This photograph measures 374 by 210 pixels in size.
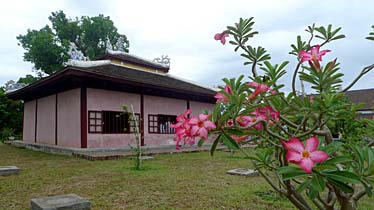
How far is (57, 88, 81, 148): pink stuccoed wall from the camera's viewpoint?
9.62m

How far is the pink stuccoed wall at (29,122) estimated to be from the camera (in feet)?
42.8

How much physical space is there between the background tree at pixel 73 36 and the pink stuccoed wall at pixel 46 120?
10.7m

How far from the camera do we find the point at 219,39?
1.65 metres

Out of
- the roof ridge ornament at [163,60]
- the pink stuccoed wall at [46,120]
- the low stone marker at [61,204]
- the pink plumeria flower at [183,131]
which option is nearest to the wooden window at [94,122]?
the pink stuccoed wall at [46,120]

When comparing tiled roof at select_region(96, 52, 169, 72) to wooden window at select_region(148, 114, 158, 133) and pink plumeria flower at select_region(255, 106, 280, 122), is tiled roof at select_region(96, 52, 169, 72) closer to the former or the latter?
wooden window at select_region(148, 114, 158, 133)

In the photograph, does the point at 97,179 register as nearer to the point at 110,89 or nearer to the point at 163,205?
the point at 163,205

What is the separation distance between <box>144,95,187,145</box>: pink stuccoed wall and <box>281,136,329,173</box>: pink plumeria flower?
1031cm

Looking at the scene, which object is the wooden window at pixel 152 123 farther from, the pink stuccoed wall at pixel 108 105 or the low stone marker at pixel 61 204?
the low stone marker at pixel 61 204

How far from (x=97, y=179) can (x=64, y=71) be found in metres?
5.15

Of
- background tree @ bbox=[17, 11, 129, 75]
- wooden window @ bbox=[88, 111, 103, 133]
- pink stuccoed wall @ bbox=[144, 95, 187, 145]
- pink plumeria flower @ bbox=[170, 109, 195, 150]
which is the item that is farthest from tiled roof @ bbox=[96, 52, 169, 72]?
pink plumeria flower @ bbox=[170, 109, 195, 150]

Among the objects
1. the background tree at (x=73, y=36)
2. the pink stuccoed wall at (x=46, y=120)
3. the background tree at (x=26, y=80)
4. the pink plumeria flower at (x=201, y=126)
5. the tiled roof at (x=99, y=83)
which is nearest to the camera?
the pink plumeria flower at (x=201, y=126)

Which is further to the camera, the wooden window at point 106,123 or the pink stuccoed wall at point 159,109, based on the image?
the pink stuccoed wall at point 159,109

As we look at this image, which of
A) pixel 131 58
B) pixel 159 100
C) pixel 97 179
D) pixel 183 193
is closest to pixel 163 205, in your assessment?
pixel 183 193

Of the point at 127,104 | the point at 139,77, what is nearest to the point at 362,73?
the point at 127,104
